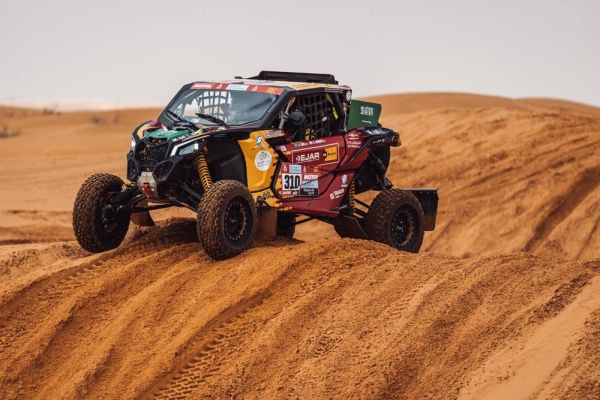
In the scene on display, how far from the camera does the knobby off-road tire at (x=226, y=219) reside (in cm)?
1062

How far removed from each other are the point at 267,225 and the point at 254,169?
2.05 feet

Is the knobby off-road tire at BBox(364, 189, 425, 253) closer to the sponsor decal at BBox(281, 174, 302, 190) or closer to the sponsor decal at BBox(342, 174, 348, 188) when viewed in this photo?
the sponsor decal at BBox(342, 174, 348, 188)

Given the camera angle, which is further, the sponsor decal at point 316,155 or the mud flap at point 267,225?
the sponsor decal at point 316,155

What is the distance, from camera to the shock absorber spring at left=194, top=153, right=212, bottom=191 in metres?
11.2

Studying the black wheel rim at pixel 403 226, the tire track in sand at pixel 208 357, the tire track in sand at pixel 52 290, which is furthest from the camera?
the black wheel rim at pixel 403 226

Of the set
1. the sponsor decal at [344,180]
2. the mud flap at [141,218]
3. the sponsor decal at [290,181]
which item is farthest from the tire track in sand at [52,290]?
the sponsor decal at [344,180]

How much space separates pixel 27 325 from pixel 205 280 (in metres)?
1.72

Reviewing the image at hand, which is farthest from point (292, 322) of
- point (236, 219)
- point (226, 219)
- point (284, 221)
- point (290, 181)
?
point (284, 221)

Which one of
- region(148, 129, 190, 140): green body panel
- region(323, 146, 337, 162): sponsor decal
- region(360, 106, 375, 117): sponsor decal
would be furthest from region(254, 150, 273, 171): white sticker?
region(360, 106, 375, 117): sponsor decal

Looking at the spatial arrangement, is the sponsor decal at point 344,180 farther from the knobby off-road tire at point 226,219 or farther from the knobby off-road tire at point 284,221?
the knobby off-road tire at point 226,219

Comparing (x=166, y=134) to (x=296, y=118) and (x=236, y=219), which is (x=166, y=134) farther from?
(x=296, y=118)

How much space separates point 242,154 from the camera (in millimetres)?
11516

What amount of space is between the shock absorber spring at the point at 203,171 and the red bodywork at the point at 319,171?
2.83 feet

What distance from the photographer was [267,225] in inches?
460
